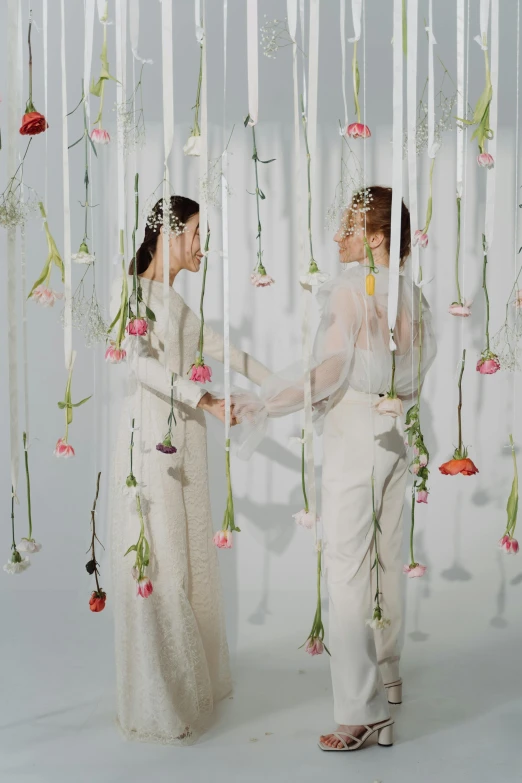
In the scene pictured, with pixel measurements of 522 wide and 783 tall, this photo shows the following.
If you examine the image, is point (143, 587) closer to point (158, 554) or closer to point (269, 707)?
point (158, 554)

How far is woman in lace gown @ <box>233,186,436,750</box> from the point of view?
8.51 feet

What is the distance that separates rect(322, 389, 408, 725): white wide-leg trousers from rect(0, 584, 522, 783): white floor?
7.2 inches

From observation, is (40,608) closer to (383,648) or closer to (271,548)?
(271,548)

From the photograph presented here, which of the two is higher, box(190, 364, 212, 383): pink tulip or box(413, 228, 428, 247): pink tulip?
box(413, 228, 428, 247): pink tulip

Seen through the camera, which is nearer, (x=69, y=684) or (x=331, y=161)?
(x=69, y=684)

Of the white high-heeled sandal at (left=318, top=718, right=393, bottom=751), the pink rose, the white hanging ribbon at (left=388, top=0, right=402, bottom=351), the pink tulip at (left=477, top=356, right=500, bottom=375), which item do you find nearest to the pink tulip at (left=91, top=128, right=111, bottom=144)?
the white hanging ribbon at (left=388, top=0, right=402, bottom=351)

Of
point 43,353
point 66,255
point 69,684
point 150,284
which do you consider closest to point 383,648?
point 69,684

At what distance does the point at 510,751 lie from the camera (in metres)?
2.67

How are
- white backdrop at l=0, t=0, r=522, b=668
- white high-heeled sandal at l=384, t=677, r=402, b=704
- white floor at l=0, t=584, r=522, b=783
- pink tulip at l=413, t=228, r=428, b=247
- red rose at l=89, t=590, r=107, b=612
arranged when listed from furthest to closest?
1. white backdrop at l=0, t=0, r=522, b=668
2. white high-heeled sandal at l=384, t=677, r=402, b=704
3. white floor at l=0, t=584, r=522, b=783
4. red rose at l=89, t=590, r=107, b=612
5. pink tulip at l=413, t=228, r=428, b=247

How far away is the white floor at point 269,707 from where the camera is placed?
256 centimetres

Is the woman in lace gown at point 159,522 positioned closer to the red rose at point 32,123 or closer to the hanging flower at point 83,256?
the hanging flower at point 83,256

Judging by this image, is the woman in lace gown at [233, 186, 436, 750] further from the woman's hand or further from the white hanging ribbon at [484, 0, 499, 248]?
the white hanging ribbon at [484, 0, 499, 248]

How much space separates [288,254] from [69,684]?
194 cm

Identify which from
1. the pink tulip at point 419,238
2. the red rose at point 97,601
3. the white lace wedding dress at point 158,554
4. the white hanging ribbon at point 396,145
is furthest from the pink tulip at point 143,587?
the pink tulip at point 419,238
